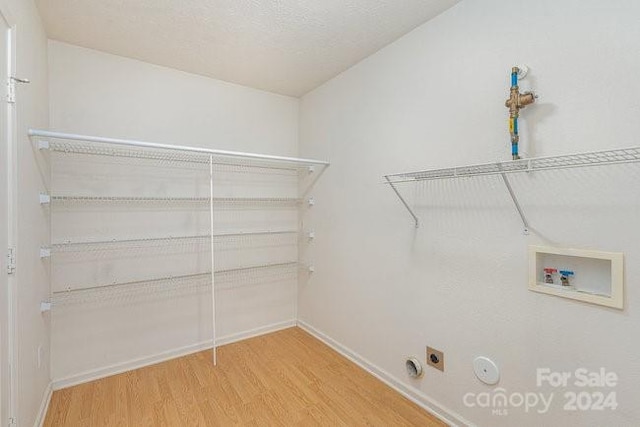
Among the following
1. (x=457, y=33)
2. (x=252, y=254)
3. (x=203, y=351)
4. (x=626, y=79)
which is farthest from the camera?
(x=252, y=254)

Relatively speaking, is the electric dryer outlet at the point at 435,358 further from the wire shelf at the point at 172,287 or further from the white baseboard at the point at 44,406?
the white baseboard at the point at 44,406

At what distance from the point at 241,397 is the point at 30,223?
64.3 inches

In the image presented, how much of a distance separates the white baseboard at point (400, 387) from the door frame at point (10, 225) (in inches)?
79.9

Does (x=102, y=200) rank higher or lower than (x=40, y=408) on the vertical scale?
higher

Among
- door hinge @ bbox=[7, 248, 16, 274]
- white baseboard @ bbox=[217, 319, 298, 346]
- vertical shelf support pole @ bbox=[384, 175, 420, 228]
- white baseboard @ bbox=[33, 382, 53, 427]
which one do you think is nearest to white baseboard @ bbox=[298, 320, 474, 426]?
white baseboard @ bbox=[217, 319, 298, 346]

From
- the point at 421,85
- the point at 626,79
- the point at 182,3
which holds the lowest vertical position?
the point at 626,79

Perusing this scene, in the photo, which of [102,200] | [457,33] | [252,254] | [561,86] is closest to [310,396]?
[252,254]

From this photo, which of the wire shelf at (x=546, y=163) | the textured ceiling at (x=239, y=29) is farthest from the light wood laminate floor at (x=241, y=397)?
the textured ceiling at (x=239, y=29)

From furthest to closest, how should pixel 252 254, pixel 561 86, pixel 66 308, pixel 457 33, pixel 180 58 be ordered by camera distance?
pixel 252 254 < pixel 180 58 < pixel 66 308 < pixel 457 33 < pixel 561 86

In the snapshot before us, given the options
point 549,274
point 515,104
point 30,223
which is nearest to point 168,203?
point 30,223

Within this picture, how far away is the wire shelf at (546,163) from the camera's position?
1.10m

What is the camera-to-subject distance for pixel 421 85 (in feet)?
6.22

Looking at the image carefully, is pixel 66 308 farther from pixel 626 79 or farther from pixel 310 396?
pixel 626 79

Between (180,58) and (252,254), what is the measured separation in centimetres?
180
